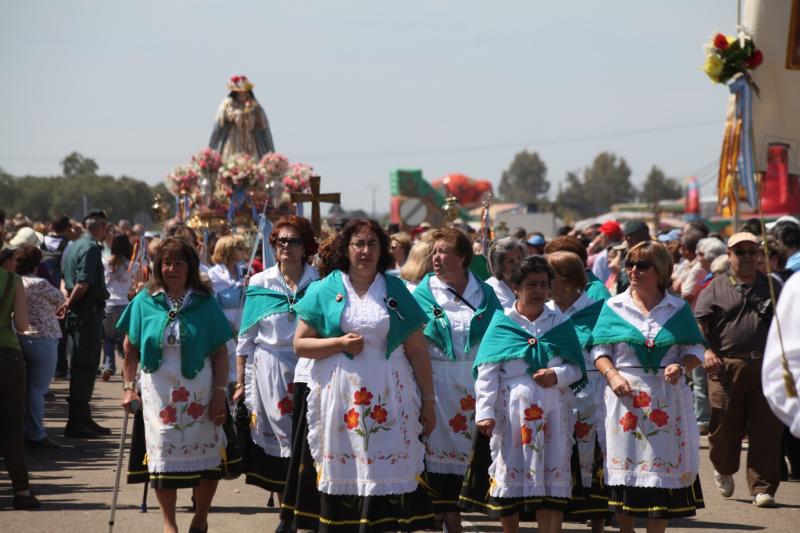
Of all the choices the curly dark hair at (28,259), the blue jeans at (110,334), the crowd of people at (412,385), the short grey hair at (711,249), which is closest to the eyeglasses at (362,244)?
the crowd of people at (412,385)

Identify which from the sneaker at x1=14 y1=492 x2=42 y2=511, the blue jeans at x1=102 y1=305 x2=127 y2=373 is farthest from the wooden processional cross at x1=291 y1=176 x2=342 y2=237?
the blue jeans at x1=102 y1=305 x2=127 y2=373

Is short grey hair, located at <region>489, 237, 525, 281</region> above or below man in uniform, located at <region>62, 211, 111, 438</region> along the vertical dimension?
above

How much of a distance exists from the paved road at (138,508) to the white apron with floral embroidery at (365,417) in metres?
1.79

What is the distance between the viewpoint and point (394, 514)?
7.16 metres

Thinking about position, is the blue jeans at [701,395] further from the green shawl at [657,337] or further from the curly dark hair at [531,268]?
the curly dark hair at [531,268]

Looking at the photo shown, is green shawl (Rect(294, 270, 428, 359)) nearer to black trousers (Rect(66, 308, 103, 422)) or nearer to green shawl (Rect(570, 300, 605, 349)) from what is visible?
green shawl (Rect(570, 300, 605, 349))

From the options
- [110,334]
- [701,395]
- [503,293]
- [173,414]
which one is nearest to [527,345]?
[503,293]

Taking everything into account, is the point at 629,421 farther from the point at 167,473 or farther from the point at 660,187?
the point at 660,187

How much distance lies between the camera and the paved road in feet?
29.1

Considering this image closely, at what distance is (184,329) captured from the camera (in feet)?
25.6

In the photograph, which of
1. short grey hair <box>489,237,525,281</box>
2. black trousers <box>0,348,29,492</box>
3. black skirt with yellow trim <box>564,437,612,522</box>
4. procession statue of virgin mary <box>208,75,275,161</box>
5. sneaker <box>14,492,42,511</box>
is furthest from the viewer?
procession statue of virgin mary <box>208,75,275,161</box>

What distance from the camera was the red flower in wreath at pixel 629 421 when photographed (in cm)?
774

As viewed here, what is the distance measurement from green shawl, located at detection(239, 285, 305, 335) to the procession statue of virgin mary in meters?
24.1

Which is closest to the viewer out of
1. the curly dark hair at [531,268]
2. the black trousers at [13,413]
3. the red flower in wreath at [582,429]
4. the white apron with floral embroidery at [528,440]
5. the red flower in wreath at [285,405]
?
the white apron with floral embroidery at [528,440]
